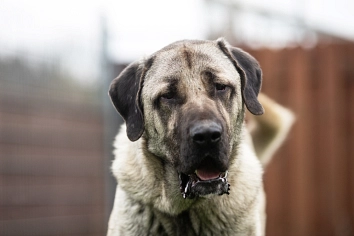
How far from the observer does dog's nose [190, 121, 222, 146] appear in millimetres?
3666

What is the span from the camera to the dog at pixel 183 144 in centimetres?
394

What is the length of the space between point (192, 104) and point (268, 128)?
79.4 inches

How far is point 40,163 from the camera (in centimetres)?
743

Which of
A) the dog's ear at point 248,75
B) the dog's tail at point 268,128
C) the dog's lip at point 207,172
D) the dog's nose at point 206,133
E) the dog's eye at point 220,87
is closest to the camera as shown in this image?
the dog's nose at point 206,133

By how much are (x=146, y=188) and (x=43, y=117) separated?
3.51 m

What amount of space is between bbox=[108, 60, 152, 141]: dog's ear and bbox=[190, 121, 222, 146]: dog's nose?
20.8 inches

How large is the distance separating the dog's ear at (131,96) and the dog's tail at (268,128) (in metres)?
1.62

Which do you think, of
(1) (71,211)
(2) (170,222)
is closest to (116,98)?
(2) (170,222)

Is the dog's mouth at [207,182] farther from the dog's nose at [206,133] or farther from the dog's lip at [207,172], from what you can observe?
the dog's nose at [206,133]

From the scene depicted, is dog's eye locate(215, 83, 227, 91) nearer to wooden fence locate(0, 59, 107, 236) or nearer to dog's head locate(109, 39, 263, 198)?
dog's head locate(109, 39, 263, 198)

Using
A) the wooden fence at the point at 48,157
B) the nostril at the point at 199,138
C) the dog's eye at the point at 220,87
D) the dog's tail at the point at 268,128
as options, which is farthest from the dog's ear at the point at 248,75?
the wooden fence at the point at 48,157

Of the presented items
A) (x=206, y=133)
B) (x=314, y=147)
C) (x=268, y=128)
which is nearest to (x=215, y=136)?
(x=206, y=133)

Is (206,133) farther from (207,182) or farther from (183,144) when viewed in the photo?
(207,182)

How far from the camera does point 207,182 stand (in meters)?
3.84
